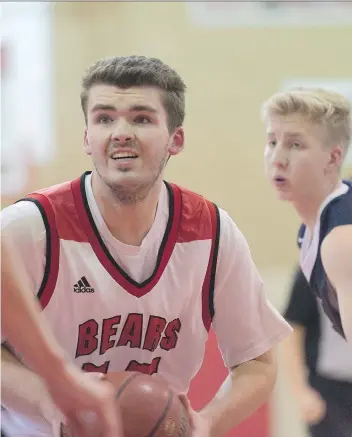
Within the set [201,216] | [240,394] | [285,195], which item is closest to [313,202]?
[285,195]

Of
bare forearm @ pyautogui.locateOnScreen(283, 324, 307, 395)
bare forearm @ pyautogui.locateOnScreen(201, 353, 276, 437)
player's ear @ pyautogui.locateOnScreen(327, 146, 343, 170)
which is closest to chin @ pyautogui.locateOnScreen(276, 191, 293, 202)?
player's ear @ pyautogui.locateOnScreen(327, 146, 343, 170)

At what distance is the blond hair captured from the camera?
6.53 ft

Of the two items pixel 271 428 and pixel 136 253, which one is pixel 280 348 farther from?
pixel 136 253

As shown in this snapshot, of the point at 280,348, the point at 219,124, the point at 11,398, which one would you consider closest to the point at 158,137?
the point at 11,398

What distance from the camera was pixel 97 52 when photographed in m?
2.72

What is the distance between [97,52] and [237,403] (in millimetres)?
1574

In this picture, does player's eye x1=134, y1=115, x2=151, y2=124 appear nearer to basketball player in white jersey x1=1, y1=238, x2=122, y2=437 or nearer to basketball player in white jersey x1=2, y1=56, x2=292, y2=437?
basketball player in white jersey x1=2, y1=56, x2=292, y2=437

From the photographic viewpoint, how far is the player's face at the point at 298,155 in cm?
200

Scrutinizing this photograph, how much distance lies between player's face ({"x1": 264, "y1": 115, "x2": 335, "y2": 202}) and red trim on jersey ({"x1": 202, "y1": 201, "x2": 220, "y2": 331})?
0.44m

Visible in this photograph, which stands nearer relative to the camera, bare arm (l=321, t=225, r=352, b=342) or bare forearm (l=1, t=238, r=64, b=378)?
bare forearm (l=1, t=238, r=64, b=378)

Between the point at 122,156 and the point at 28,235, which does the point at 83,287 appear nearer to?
the point at 28,235

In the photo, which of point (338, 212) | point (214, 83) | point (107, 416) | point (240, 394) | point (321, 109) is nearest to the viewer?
point (107, 416)

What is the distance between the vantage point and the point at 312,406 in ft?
8.21

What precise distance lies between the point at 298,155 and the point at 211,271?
1.82 ft
